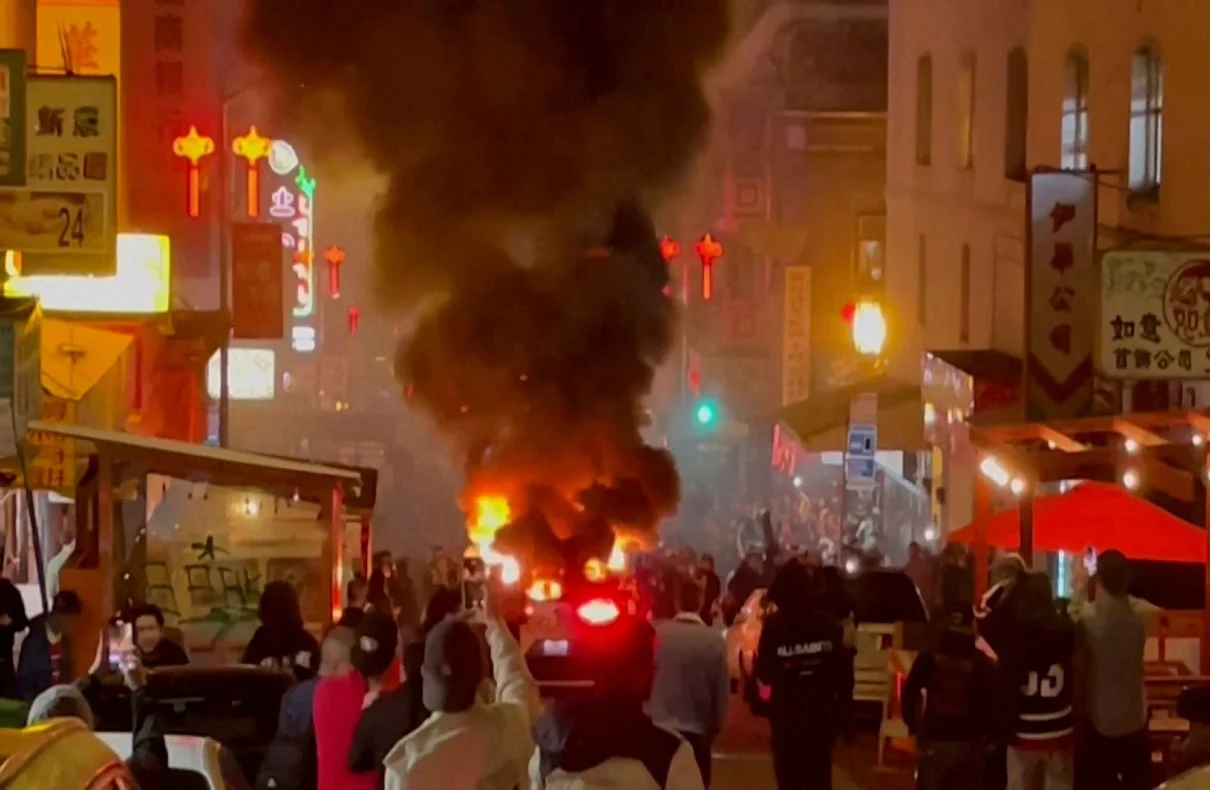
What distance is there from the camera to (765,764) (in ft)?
46.4

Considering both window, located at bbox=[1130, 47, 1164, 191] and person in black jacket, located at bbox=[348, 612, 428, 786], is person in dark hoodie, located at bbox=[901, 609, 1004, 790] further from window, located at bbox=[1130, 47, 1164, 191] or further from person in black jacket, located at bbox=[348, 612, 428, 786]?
window, located at bbox=[1130, 47, 1164, 191]

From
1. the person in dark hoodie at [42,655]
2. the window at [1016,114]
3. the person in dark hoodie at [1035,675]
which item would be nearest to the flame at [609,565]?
the window at [1016,114]

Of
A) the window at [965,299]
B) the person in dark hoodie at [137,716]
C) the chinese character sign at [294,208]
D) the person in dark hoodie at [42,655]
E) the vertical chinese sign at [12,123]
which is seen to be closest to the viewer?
the person in dark hoodie at [137,716]

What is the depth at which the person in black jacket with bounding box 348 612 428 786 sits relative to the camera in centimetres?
732

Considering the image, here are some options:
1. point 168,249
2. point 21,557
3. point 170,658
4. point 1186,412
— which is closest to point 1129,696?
point 1186,412

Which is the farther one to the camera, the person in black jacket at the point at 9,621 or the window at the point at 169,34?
the window at the point at 169,34

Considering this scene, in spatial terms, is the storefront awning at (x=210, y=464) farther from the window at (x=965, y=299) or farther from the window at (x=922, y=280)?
the window at (x=922, y=280)

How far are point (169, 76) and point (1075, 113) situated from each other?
12568mm

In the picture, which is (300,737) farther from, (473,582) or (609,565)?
(609,565)

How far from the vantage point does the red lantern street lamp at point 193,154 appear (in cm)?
2469

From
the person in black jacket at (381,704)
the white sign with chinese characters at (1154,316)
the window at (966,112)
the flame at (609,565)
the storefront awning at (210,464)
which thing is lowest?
the flame at (609,565)

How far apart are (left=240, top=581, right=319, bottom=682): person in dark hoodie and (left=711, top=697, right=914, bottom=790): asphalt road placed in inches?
138

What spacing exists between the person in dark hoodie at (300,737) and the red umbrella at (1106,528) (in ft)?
23.5

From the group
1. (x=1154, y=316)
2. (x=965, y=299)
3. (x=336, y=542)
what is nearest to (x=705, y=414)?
(x=965, y=299)
